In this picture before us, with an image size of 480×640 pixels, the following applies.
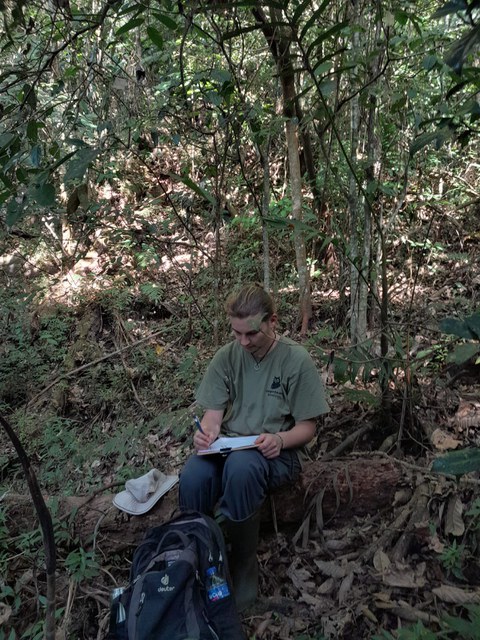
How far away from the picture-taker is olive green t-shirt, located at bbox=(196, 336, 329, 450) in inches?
108

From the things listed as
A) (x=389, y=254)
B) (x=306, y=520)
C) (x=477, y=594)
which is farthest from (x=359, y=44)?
(x=477, y=594)

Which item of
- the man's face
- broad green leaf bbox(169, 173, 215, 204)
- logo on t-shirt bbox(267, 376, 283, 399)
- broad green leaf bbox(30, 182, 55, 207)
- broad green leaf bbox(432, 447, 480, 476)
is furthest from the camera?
broad green leaf bbox(169, 173, 215, 204)

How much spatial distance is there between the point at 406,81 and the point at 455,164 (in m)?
2.04

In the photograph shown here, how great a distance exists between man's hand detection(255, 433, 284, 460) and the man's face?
0.47 metres

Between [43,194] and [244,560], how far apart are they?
1.93 metres

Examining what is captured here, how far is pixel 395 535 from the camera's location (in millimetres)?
2686

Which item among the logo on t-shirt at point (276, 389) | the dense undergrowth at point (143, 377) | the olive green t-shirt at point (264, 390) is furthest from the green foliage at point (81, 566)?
the logo on t-shirt at point (276, 389)

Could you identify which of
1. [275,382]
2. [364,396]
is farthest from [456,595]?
[275,382]

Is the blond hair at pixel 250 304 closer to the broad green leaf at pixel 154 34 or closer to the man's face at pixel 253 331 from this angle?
the man's face at pixel 253 331

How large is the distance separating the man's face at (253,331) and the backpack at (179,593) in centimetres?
92

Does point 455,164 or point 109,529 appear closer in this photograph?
point 109,529

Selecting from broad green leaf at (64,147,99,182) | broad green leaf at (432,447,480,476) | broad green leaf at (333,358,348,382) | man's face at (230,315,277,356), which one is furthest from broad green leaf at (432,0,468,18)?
broad green leaf at (333,358,348,382)

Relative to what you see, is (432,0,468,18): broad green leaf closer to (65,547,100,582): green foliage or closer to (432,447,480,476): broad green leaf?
(432,447,480,476): broad green leaf

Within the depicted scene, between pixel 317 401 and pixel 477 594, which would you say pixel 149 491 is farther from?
pixel 477 594
